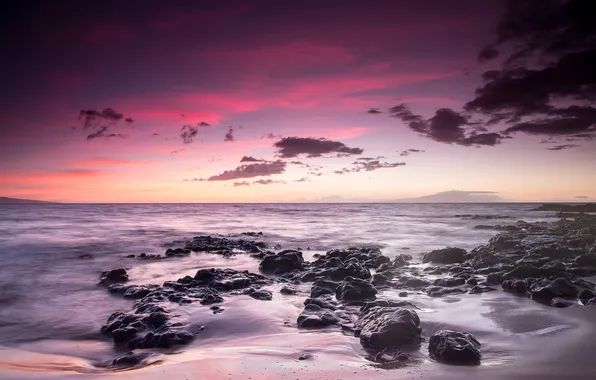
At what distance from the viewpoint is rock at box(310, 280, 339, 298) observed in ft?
34.9

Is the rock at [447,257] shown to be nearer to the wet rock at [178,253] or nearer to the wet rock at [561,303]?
the wet rock at [561,303]

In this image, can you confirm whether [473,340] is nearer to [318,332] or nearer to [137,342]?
[318,332]

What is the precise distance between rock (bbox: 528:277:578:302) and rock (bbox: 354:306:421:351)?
4.73 meters

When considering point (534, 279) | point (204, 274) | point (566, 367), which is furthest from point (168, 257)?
point (566, 367)

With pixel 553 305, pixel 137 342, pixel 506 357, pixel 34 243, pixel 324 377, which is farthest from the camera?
pixel 34 243

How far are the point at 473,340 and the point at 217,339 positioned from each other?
4690 millimetres

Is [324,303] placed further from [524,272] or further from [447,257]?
[447,257]

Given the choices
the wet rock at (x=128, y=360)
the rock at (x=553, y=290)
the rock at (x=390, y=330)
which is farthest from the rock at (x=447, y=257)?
the wet rock at (x=128, y=360)

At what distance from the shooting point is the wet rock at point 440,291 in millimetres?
10373

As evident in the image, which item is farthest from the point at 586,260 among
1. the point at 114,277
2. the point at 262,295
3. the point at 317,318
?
the point at 114,277

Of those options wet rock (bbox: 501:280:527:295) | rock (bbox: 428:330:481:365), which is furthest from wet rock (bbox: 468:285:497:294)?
rock (bbox: 428:330:481:365)

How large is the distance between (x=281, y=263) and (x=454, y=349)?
1001 centimetres

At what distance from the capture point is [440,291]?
34.7 feet

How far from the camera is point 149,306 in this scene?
933 centimetres
